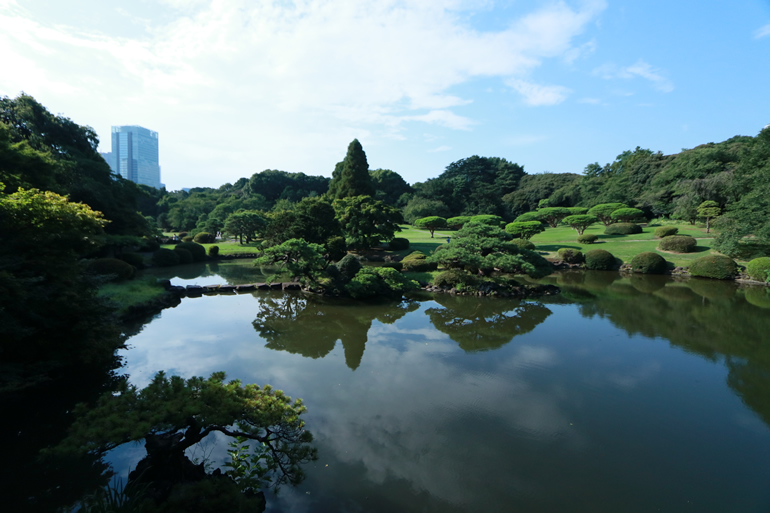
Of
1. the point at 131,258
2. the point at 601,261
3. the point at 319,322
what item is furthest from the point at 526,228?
the point at 131,258

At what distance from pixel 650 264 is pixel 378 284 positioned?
554 inches

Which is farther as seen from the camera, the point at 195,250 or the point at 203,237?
the point at 203,237

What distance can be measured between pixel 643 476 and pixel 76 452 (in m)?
5.19

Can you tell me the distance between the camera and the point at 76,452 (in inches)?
108

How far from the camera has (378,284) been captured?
1197cm

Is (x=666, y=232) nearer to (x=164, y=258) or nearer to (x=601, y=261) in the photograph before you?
(x=601, y=261)

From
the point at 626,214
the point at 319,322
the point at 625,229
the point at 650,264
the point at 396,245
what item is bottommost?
the point at 319,322

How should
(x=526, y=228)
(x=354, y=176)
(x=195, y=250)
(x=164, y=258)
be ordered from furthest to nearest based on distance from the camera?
(x=354, y=176), (x=526, y=228), (x=195, y=250), (x=164, y=258)

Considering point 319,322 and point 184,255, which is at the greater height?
point 184,255

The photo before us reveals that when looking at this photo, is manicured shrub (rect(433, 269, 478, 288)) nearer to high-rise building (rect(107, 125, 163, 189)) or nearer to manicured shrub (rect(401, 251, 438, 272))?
manicured shrub (rect(401, 251, 438, 272))

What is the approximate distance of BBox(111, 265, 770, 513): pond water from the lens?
369cm

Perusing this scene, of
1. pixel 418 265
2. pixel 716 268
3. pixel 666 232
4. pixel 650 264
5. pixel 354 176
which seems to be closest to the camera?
pixel 716 268

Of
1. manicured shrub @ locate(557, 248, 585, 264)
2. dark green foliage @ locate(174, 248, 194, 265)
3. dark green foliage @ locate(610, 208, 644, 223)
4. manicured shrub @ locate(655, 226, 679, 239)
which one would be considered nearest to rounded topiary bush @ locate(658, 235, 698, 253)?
manicured shrub @ locate(655, 226, 679, 239)

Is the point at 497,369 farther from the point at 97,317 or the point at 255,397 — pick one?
the point at 97,317
